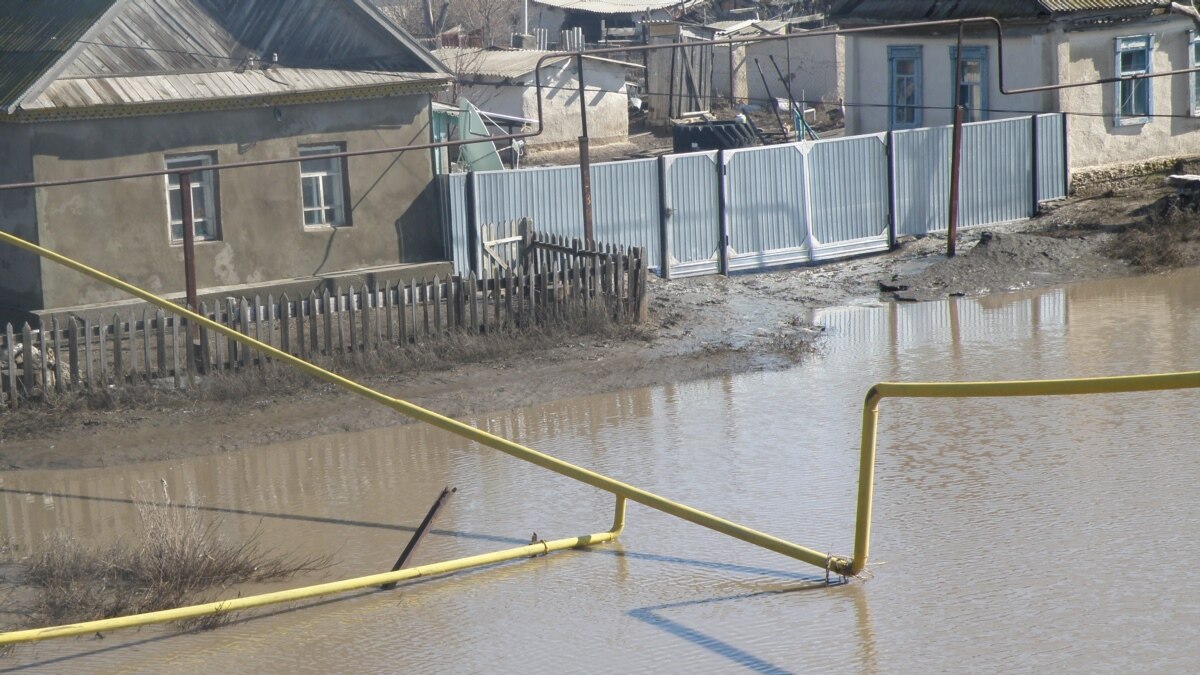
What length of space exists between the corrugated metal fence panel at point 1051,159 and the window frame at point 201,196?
39.6 feet

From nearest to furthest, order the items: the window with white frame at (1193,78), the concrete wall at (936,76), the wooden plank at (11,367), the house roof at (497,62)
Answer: the wooden plank at (11,367) < the concrete wall at (936,76) < the window with white frame at (1193,78) < the house roof at (497,62)

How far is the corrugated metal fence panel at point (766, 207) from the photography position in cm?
1848

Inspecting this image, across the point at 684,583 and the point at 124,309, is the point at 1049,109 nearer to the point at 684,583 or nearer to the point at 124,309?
the point at 124,309

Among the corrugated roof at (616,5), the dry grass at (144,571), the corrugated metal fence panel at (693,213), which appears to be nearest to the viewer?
the dry grass at (144,571)

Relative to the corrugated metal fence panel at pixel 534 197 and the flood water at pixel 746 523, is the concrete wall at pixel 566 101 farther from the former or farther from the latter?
the flood water at pixel 746 523

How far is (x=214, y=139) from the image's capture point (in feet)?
56.4

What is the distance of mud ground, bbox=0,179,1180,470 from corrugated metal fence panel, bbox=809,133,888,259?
0.33 metres

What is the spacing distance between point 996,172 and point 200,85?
11.4 m

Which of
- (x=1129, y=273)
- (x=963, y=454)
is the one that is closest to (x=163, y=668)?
(x=963, y=454)

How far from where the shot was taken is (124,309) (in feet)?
53.6

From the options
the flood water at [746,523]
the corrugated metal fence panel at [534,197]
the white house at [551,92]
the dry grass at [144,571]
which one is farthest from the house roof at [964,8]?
the dry grass at [144,571]

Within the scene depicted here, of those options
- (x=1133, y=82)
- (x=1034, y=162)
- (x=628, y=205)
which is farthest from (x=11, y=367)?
(x=1133, y=82)

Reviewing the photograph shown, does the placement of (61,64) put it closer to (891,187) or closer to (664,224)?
(664,224)

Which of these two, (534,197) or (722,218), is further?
(722,218)
